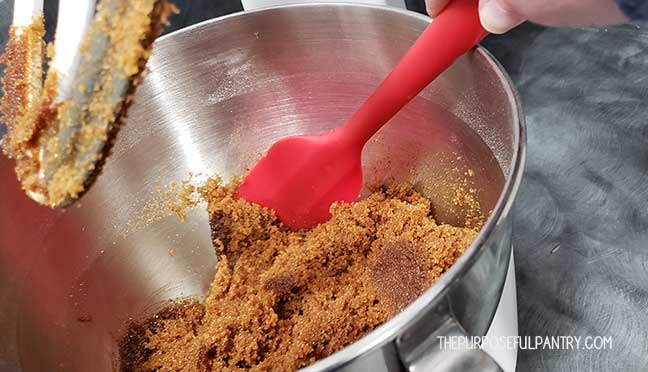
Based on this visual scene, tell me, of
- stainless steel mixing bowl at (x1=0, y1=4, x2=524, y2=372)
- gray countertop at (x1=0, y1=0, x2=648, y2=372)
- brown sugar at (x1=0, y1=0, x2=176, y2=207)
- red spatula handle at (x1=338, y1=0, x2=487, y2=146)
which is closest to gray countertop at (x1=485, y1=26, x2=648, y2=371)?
gray countertop at (x1=0, y1=0, x2=648, y2=372)

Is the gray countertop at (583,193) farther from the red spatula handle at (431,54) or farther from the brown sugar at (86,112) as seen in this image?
the brown sugar at (86,112)

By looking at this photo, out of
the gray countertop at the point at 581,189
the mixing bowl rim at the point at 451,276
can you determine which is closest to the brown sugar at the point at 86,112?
the mixing bowl rim at the point at 451,276

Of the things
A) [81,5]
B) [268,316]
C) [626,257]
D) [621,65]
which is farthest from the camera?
[621,65]

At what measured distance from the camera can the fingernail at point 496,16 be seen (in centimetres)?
54

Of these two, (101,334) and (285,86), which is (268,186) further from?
(101,334)

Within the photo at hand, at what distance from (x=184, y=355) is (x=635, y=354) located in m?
0.52

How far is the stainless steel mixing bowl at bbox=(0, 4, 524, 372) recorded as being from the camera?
660 mm

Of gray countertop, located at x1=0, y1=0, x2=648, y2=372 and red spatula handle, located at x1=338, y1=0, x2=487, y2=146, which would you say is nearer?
red spatula handle, located at x1=338, y1=0, x2=487, y2=146

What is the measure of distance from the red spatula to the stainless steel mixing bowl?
5 centimetres

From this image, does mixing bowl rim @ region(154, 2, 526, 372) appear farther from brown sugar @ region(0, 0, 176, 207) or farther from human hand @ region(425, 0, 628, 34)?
brown sugar @ region(0, 0, 176, 207)

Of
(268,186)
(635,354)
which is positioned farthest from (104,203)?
(635,354)

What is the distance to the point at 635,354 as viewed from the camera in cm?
69

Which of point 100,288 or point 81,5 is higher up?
point 81,5

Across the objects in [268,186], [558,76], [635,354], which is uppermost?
[268,186]
